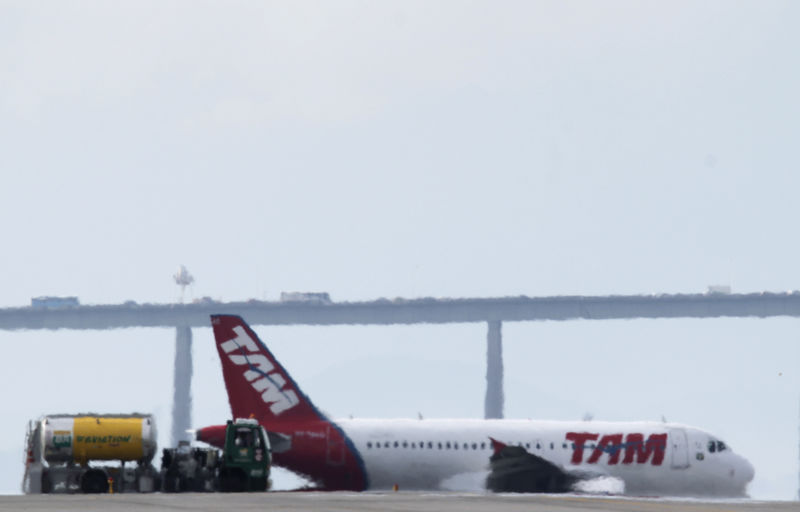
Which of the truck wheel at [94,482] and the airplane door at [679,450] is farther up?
the airplane door at [679,450]

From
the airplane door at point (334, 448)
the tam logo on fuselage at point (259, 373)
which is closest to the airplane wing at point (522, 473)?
the airplane door at point (334, 448)

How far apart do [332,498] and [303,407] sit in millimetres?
18745

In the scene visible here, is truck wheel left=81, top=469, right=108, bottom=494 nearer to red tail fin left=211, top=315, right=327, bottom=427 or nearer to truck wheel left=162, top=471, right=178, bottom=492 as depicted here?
truck wheel left=162, top=471, right=178, bottom=492

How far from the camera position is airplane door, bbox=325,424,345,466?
227 feet

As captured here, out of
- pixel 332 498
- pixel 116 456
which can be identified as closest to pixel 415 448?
pixel 116 456

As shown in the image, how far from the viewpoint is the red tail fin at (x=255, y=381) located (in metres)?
70.5

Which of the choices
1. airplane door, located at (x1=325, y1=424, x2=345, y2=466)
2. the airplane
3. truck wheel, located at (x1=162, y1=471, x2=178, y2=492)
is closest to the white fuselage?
the airplane

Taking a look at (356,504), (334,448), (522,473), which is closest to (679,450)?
(522,473)

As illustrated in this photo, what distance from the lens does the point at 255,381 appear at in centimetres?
7094

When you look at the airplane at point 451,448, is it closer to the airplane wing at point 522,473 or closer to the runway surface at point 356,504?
the airplane wing at point 522,473

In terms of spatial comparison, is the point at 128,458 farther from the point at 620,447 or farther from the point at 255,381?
the point at 620,447

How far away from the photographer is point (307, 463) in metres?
69.2

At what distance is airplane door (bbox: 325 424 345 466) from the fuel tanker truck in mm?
6572

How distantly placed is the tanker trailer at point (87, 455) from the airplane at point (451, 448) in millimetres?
8551
